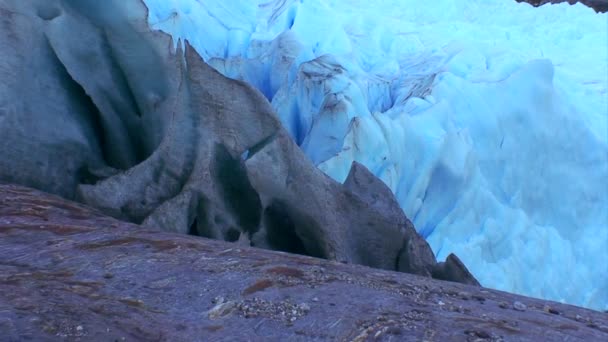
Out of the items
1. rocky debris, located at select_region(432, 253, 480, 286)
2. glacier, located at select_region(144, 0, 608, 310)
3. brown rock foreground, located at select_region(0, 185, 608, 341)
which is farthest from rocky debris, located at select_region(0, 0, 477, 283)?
glacier, located at select_region(144, 0, 608, 310)

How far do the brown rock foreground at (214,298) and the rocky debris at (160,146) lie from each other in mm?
657

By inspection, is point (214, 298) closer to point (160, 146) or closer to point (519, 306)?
point (519, 306)

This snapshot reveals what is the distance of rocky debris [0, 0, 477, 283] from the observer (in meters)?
2.82

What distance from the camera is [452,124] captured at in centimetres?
513

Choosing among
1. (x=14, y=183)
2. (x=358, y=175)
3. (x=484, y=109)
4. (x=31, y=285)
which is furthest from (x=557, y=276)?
(x=31, y=285)

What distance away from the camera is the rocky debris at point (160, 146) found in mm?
2822

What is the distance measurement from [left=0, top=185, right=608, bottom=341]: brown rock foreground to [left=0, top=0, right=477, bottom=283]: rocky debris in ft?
2.15

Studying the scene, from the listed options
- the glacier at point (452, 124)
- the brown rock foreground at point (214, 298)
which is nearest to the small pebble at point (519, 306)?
the brown rock foreground at point (214, 298)

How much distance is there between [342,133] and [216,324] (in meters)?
3.12

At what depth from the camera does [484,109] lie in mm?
5234

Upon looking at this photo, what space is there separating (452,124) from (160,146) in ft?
8.82

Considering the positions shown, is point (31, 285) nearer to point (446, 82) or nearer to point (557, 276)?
point (557, 276)

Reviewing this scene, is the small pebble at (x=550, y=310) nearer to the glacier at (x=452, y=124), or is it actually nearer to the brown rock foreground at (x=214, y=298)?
the brown rock foreground at (x=214, y=298)

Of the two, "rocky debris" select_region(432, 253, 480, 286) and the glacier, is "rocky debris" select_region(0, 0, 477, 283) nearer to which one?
"rocky debris" select_region(432, 253, 480, 286)
